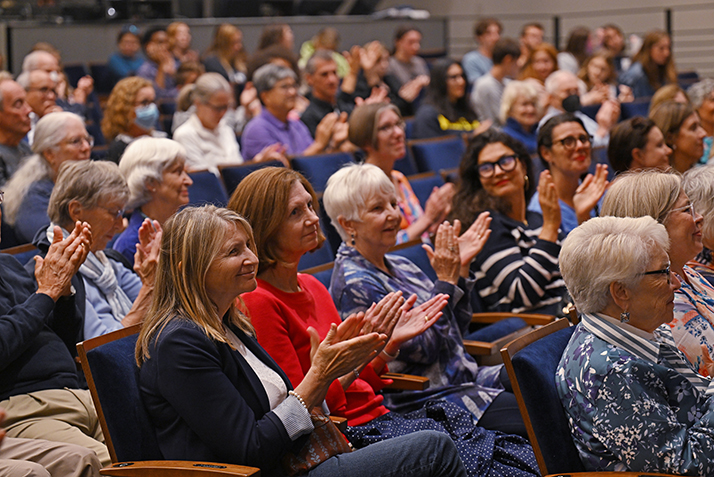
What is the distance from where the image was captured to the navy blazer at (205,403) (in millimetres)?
1558

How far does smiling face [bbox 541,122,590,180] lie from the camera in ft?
10.6

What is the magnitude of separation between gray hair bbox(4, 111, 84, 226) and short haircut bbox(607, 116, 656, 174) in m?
2.31

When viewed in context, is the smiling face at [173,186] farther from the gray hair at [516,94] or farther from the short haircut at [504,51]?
the short haircut at [504,51]

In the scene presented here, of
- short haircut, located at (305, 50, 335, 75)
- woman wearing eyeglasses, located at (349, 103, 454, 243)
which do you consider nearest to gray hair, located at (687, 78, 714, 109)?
woman wearing eyeglasses, located at (349, 103, 454, 243)

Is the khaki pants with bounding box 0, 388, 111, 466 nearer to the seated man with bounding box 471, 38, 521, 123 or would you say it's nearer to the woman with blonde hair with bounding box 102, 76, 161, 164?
the woman with blonde hair with bounding box 102, 76, 161, 164

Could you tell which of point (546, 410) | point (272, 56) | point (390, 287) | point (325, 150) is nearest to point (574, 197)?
point (390, 287)

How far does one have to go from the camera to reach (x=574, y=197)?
10.0 ft

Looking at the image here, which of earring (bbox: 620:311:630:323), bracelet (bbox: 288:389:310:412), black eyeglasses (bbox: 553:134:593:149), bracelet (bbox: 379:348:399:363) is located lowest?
bracelet (bbox: 379:348:399:363)

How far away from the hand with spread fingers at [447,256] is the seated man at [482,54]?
5116 millimetres

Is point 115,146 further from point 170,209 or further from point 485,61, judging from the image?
point 485,61

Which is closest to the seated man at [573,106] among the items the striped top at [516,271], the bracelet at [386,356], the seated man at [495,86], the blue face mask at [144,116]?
the seated man at [495,86]

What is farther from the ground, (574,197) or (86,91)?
(86,91)

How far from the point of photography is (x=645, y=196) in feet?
6.84

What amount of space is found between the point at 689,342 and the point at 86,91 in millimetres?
5023
